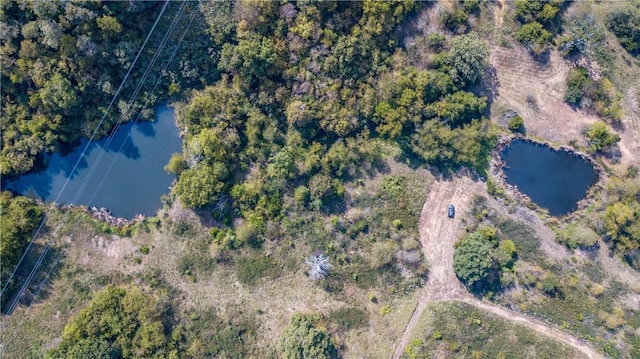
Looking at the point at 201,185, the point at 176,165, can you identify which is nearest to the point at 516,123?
the point at 201,185

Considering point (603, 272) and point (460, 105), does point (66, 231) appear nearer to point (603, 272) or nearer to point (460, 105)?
point (460, 105)

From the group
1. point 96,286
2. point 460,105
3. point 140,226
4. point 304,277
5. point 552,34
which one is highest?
point 552,34

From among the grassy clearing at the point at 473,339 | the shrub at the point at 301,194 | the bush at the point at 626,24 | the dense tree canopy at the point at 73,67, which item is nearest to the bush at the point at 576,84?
the bush at the point at 626,24

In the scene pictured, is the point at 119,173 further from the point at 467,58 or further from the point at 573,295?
the point at 573,295

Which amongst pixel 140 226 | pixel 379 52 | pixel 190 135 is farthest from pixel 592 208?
pixel 140 226

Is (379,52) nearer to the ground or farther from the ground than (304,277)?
farther from the ground

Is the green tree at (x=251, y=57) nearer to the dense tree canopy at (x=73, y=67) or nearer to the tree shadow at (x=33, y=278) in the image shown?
the dense tree canopy at (x=73, y=67)

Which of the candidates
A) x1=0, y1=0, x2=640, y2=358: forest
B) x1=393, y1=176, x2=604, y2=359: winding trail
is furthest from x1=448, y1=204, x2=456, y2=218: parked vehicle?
x1=0, y1=0, x2=640, y2=358: forest
